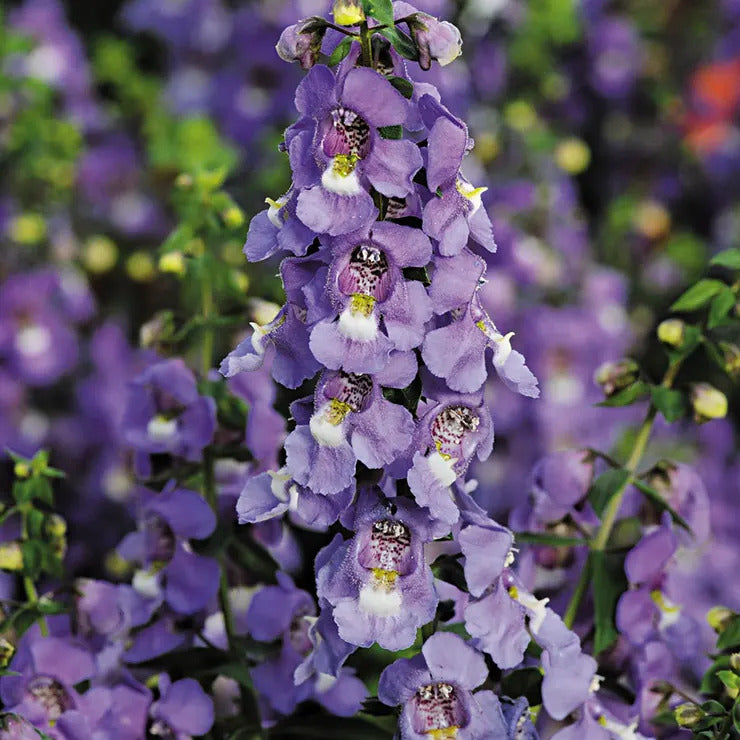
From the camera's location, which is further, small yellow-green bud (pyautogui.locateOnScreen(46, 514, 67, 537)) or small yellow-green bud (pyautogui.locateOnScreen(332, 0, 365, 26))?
small yellow-green bud (pyautogui.locateOnScreen(46, 514, 67, 537))

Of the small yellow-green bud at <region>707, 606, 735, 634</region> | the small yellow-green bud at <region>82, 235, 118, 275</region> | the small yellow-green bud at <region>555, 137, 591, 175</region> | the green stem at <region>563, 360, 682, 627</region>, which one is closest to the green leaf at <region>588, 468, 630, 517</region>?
the green stem at <region>563, 360, 682, 627</region>

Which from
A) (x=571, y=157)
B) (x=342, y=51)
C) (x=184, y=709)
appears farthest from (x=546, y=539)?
(x=571, y=157)

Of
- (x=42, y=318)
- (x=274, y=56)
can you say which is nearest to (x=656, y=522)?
(x=42, y=318)

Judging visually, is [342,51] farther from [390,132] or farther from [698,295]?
[698,295]

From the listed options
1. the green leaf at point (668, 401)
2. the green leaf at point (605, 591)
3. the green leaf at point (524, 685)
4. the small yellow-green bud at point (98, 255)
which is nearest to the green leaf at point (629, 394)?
the green leaf at point (668, 401)

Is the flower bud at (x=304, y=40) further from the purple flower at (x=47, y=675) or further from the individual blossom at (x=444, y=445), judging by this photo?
the purple flower at (x=47, y=675)

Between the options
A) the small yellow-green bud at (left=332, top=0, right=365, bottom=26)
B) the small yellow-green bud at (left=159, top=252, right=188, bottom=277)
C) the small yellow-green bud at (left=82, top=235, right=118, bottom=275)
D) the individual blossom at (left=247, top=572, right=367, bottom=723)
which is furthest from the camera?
the small yellow-green bud at (left=82, top=235, right=118, bottom=275)

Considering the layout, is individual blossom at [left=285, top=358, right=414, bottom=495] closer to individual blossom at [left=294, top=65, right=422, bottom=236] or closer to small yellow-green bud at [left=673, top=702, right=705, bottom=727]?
individual blossom at [left=294, top=65, right=422, bottom=236]
